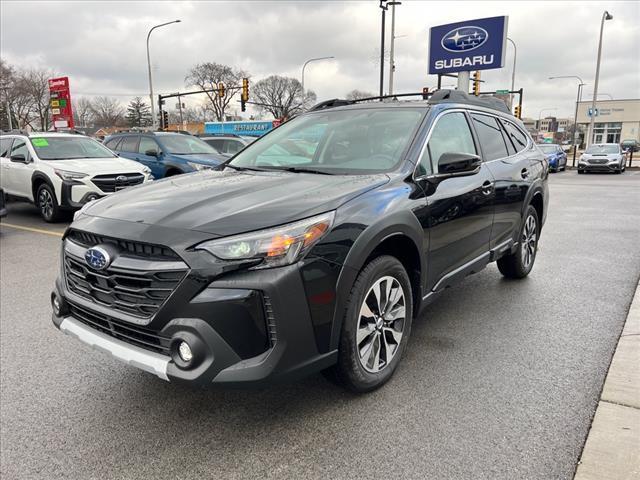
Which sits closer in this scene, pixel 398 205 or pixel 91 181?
pixel 398 205

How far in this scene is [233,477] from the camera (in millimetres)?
2254

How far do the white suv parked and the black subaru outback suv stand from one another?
578 centimetres

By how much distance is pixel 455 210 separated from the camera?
138 inches

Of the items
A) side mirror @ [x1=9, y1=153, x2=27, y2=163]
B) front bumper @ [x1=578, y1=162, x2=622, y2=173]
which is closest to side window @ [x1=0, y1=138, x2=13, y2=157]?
side mirror @ [x1=9, y1=153, x2=27, y2=163]

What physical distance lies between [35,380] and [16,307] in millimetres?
1717

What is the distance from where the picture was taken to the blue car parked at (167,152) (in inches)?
431

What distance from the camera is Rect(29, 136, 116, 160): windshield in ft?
31.5

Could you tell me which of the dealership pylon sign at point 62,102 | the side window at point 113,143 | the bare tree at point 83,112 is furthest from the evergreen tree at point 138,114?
the side window at point 113,143

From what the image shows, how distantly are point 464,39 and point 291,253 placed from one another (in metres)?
25.3

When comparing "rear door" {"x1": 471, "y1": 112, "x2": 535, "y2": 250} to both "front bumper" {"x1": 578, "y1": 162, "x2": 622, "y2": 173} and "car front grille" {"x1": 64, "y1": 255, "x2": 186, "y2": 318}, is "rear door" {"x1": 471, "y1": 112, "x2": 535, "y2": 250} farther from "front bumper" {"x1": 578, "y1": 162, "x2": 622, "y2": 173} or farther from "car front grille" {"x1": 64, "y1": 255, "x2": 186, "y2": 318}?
"front bumper" {"x1": 578, "y1": 162, "x2": 622, "y2": 173}

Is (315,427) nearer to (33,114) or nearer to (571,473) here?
(571,473)

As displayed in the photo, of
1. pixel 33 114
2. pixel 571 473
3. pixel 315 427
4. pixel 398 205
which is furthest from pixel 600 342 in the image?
pixel 33 114

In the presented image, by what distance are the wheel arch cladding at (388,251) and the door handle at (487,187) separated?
3.68 ft

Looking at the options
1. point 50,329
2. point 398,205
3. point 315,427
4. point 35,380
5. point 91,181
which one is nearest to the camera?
point 315,427
